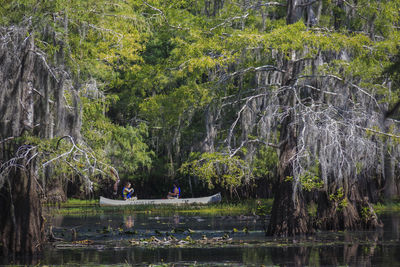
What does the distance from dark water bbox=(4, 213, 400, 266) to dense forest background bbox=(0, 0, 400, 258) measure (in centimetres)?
93

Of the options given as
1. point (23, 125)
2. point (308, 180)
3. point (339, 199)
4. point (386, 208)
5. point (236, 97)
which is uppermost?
point (236, 97)

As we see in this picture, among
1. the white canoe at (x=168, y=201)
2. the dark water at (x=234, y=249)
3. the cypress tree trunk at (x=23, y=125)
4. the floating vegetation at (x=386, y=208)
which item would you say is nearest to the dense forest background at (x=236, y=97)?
the cypress tree trunk at (x=23, y=125)

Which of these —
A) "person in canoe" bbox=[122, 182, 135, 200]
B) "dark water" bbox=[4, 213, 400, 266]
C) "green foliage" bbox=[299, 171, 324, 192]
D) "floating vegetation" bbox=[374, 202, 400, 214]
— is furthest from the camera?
"person in canoe" bbox=[122, 182, 135, 200]

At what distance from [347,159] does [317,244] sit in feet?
7.89

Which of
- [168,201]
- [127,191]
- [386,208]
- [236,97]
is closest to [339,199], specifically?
[236,97]

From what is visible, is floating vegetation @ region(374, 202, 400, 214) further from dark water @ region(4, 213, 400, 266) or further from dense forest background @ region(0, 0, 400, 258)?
dense forest background @ region(0, 0, 400, 258)

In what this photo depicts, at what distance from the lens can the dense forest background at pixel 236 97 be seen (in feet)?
49.3

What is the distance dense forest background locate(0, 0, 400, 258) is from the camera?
49.3 feet

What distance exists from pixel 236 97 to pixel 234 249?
5373 millimetres

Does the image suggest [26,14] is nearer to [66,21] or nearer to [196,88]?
[66,21]

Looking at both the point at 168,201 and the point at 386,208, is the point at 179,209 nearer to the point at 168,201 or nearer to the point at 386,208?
the point at 168,201

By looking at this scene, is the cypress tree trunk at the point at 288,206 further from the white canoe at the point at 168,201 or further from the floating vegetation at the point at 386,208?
the white canoe at the point at 168,201

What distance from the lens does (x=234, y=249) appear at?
16.0 meters

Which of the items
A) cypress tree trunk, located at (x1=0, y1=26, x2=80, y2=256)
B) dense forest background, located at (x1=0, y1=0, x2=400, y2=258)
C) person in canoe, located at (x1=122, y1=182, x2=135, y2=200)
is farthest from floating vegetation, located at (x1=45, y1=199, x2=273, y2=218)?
cypress tree trunk, located at (x1=0, y1=26, x2=80, y2=256)
